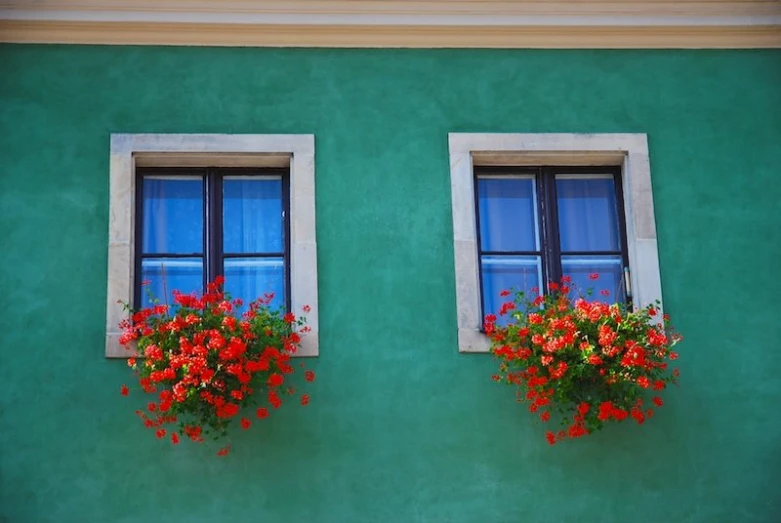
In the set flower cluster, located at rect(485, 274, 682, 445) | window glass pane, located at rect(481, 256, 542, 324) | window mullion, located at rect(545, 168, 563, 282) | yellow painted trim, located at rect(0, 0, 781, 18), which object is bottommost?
flower cluster, located at rect(485, 274, 682, 445)

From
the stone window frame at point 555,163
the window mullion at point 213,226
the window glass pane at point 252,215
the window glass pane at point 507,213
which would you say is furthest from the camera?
the window glass pane at point 507,213

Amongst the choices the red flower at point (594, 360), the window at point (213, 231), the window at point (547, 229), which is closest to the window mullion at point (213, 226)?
the window at point (213, 231)

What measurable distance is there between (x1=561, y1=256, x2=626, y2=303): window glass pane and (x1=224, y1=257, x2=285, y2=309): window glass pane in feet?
6.21

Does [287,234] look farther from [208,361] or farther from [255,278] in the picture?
[208,361]

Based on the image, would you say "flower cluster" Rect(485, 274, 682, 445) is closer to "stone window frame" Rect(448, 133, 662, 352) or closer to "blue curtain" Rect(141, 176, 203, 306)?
"stone window frame" Rect(448, 133, 662, 352)

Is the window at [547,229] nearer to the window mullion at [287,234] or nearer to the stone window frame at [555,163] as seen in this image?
the stone window frame at [555,163]

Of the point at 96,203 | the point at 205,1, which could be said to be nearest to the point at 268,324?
the point at 96,203

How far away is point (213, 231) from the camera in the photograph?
9039 mm

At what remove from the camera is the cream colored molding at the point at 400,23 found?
9.09m

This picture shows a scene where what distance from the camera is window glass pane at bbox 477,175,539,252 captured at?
9211 mm

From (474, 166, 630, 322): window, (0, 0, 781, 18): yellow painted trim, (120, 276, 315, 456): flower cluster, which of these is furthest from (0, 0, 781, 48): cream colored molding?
(120, 276, 315, 456): flower cluster

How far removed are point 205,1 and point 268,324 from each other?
2313mm

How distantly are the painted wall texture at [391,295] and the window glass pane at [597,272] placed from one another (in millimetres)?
342

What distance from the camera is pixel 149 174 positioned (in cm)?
912
